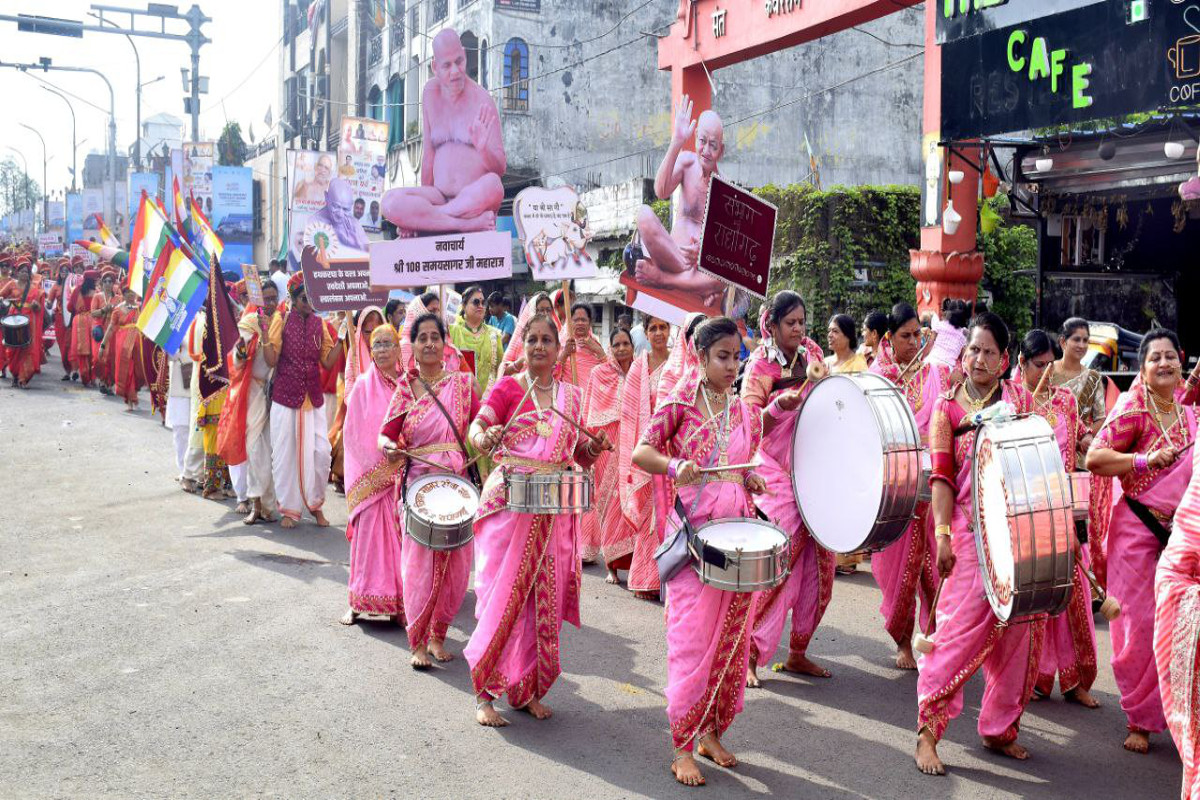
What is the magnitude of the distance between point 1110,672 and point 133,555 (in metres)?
6.38

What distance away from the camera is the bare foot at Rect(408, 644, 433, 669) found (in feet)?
19.9

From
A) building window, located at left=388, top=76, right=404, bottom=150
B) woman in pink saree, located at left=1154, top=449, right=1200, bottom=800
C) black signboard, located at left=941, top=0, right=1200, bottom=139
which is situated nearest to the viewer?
woman in pink saree, located at left=1154, top=449, right=1200, bottom=800

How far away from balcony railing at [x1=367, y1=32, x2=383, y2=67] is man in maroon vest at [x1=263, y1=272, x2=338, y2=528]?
104 feet

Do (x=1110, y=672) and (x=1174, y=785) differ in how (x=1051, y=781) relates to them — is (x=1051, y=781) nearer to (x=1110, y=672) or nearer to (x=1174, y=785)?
(x=1174, y=785)

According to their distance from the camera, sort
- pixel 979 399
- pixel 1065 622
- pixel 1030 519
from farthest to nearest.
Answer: pixel 1065 622, pixel 979 399, pixel 1030 519

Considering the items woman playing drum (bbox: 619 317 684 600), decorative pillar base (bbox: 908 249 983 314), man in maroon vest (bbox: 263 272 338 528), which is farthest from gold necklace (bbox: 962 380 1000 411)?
decorative pillar base (bbox: 908 249 983 314)

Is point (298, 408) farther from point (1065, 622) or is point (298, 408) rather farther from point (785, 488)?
point (1065, 622)

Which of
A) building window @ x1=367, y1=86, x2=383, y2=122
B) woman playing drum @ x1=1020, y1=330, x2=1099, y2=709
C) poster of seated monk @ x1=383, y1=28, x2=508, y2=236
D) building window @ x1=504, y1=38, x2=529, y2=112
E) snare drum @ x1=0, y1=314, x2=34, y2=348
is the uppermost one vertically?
building window @ x1=367, y1=86, x2=383, y2=122

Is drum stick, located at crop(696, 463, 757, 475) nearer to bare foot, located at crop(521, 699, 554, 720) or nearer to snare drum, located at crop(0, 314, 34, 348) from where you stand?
bare foot, located at crop(521, 699, 554, 720)

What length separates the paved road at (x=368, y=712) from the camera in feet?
15.1

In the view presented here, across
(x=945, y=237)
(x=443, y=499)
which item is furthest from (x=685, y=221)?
(x=443, y=499)

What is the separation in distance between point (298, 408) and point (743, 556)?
20.0 ft

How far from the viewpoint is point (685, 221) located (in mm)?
12742

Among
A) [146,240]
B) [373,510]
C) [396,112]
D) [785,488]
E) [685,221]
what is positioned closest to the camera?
[785,488]
